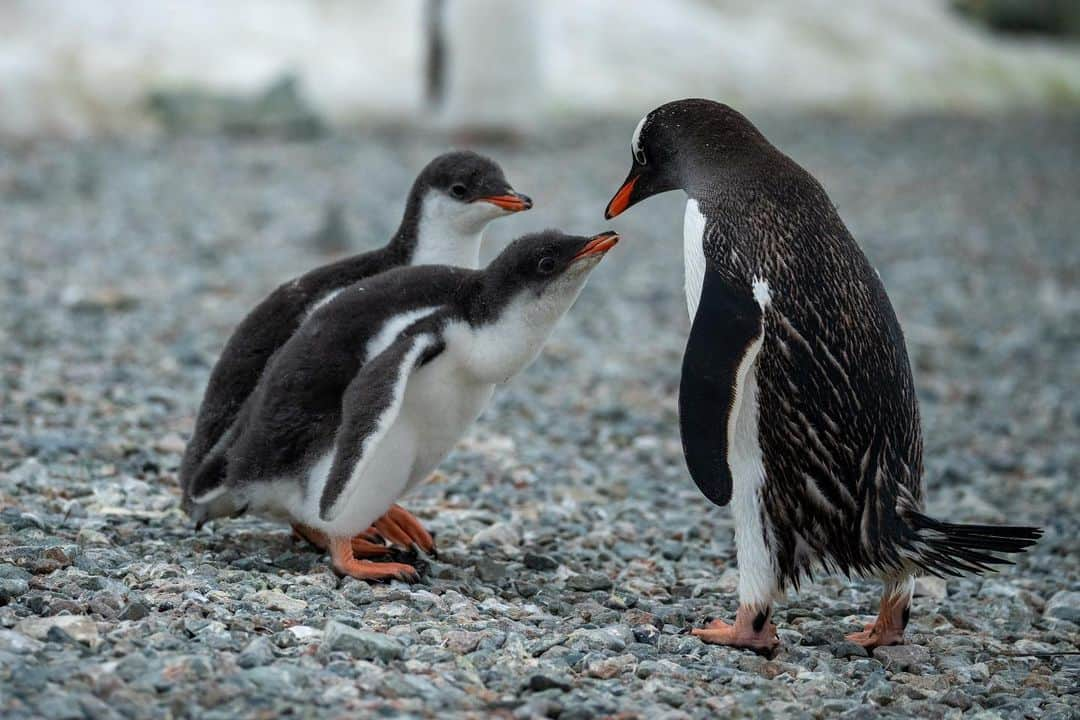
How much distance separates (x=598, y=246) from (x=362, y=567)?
1.01 metres

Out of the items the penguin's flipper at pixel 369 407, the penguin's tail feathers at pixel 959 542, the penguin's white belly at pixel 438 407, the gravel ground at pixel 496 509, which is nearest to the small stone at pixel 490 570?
the gravel ground at pixel 496 509

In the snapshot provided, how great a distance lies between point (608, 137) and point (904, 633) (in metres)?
12.2

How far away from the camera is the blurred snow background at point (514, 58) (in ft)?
46.6

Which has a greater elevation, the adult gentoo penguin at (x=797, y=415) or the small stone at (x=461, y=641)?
the adult gentoo penguin at (x=797, y=415)

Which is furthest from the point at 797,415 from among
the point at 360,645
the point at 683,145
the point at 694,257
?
the point at 360,645

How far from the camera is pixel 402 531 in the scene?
13.5 feet

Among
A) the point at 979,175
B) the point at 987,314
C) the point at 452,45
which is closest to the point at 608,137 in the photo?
the point at 452,45

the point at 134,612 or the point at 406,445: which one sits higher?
the point at 406,445

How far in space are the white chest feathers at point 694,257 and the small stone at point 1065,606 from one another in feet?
4.93

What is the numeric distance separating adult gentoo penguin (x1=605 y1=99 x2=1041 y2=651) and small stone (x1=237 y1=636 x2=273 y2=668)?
40.5 inches

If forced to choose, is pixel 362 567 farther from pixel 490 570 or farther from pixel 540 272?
pixel 540 272

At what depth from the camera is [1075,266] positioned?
11.0 metres

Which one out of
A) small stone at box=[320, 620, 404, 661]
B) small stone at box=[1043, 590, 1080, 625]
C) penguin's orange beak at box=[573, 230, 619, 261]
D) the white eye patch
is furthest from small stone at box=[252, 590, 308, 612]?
small stone at box=[1043, 590, 1080, 625]

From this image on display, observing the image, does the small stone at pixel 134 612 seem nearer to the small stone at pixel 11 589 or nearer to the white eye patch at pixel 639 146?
the small stone at pixel 11 589
